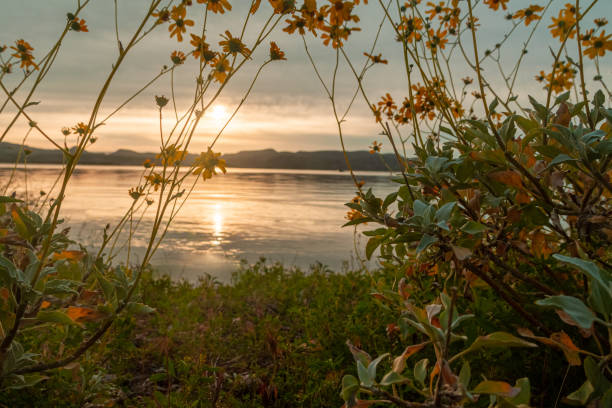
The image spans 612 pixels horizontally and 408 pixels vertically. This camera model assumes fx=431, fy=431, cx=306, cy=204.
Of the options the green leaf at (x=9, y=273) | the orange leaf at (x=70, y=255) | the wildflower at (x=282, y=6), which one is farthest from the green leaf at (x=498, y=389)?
the orange leaf at (x=70, y=255)

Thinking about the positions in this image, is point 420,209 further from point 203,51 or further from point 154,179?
point 154,179

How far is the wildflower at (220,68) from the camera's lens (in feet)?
5.88

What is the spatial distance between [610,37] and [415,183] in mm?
1921

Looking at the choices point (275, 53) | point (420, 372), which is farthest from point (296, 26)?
point (420, 372)

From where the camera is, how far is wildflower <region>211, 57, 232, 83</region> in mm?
1791

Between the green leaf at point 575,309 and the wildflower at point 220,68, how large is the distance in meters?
1.51

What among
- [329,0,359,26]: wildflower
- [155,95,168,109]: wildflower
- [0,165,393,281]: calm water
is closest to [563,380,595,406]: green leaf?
[329,0,359,26]: wildflower

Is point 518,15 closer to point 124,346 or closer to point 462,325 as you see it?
point 462,325

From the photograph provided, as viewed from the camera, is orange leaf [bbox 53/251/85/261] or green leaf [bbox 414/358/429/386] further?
orange leaf [bbox 53/251/85/261]

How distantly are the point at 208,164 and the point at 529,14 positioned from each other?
6.40 feet

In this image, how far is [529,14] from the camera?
7.86ft

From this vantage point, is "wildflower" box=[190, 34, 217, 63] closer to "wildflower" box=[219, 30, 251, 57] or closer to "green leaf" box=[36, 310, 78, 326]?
"wildflower" box=[219, 30, 251, 57]

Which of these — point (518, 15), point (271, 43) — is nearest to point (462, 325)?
point (271, 43)

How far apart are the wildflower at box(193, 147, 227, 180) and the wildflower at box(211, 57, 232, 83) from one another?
32 cm
